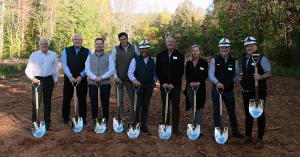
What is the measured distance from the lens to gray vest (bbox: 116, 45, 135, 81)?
799 centimetres

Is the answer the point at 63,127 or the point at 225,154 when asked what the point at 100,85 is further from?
the point at 225,154

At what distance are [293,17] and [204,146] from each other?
34.8ft

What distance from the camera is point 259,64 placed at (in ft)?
22.6

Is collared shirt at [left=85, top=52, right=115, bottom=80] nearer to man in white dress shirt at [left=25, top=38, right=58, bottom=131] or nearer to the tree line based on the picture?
man in white dress shirt at [left=25, top=38, right=58, bottom=131]

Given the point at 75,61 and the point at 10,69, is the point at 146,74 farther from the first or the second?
the point at 10,69

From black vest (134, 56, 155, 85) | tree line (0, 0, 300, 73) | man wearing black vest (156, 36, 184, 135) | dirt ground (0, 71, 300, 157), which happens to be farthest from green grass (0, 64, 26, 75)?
man wearing black vest (156, 36, 184, 135)

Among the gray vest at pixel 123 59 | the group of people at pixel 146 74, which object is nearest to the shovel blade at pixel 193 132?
the group of people at pixel 146 74

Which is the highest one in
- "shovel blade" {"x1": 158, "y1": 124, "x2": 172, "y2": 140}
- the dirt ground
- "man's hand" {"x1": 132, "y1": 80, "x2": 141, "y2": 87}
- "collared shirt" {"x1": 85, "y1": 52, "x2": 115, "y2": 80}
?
"collared shirt" {"x1": 85, "y1": 52, "x2": 115, "y2": 80}

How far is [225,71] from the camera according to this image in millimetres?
7328

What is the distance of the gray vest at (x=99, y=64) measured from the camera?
25.8ft

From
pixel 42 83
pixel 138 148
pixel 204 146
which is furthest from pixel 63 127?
pixel 204 146

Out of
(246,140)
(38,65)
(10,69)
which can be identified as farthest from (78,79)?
(10,69)

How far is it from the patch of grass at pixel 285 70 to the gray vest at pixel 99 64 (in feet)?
40.0

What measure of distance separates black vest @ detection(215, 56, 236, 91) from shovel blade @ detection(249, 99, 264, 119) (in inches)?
25.5
